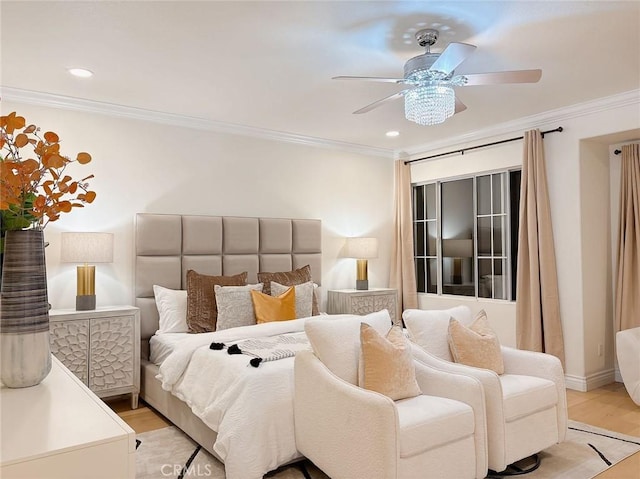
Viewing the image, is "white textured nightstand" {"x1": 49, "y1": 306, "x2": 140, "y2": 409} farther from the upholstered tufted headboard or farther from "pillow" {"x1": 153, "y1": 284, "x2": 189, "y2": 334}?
the upholstered tufted headboard

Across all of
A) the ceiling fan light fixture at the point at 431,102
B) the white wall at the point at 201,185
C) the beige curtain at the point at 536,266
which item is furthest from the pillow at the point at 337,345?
the beige curtain at the point at 536,266

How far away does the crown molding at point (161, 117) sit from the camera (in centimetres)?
384

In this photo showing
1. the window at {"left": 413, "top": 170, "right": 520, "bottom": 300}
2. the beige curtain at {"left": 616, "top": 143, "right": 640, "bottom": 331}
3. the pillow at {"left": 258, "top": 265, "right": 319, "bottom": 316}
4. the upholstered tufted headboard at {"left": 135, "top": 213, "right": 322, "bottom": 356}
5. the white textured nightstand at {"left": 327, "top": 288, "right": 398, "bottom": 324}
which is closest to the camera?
the upholstered tufted headboard at {"left": 135, "top": 213, "right": 322, "bottom": 356}

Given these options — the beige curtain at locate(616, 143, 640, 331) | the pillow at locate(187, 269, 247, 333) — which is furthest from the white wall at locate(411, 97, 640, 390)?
the pillow at locate(187, 269, 247, 333)

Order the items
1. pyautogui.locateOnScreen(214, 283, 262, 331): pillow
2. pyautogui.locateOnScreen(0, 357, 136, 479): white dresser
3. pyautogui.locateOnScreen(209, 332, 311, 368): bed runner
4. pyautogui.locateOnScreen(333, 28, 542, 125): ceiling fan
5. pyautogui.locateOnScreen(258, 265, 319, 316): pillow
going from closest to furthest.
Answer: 1. pyautogui.locateOnScreen(0, 357, 136, 479): white dresser
2. pyautogui.locateOnScreen(333, 28, 542, 125): ceiling fan
3. pyautogui.locateOnScreen(209, 332, 311, 368): bed runner
4. pyautogui.locateOnScreen(214, 283, 262, 331): pillow
5. pyautogui.locateOnScreen(258, 265, 319, 316): pillow

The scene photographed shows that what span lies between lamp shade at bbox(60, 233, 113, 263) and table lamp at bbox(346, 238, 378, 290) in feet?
8.95

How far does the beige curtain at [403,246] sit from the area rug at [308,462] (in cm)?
271

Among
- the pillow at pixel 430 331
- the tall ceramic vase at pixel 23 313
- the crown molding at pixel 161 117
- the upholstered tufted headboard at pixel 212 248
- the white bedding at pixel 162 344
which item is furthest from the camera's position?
the upholstered tufted headboard at pixel 212 248

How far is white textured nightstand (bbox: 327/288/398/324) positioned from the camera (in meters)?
5.19

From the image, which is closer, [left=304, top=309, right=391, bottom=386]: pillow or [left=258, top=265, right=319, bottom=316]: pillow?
[left=304, top=309, right=391, bottom=386]: pillow

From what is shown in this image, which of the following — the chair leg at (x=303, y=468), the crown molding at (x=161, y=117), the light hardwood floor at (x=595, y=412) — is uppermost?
the crown molding at (x=161, y=117)

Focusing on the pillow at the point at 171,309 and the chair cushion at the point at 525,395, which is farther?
the pillow at the point at 171,309

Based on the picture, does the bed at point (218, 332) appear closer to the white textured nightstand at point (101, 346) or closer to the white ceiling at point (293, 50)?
the white textured nightstand at point (101, 346)
